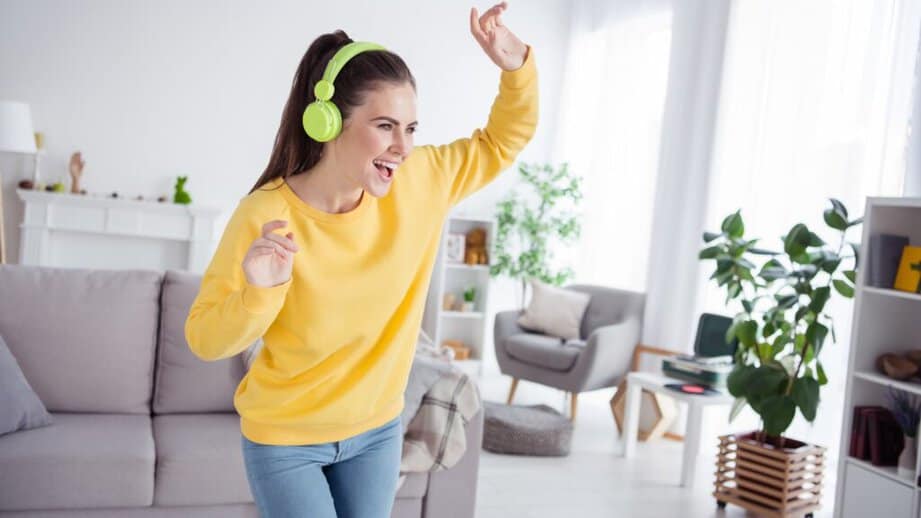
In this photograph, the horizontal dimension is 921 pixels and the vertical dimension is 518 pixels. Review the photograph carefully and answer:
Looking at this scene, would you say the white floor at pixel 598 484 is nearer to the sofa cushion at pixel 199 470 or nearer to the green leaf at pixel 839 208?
the sofa cushion at pixel 199 470

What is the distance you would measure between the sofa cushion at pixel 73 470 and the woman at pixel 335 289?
129cm

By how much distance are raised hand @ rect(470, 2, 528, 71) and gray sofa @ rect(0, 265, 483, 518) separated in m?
1.67

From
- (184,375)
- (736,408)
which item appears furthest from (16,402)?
(736,408)

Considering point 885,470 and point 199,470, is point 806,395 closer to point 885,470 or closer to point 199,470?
point 885,470

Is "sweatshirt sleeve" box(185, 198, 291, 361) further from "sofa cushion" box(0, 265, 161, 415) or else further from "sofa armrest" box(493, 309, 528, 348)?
"sofa armrest" box(493, 309, 528, 348)

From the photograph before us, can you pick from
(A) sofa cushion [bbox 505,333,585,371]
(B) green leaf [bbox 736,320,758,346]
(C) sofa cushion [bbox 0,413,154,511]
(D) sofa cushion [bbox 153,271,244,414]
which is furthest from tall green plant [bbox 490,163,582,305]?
(C) sofa cushion [bbox 0,413,154,511]

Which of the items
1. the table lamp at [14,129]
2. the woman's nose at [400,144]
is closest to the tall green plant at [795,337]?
the woman's nose at [400,144]

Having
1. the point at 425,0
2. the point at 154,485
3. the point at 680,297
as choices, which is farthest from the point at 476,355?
the point at 154,485

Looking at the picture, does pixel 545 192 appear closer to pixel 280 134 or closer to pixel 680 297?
pixel 680 297

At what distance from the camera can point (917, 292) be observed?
3090 mm

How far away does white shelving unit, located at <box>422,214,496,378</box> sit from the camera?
6250 mm

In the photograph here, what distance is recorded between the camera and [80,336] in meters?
2.85

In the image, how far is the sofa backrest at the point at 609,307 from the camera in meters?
5.20

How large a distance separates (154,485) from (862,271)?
263cm
